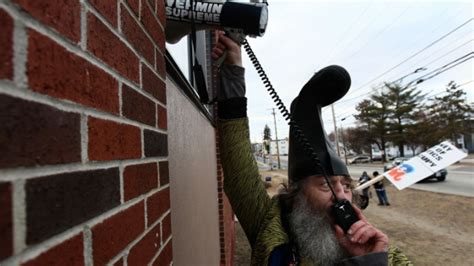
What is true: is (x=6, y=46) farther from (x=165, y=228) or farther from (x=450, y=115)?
(x=450, y=115)

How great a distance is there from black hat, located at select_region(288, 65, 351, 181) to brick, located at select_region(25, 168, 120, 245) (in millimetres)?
1430

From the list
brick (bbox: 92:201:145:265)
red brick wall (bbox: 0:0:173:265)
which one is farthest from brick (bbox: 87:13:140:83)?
brick (bbox: 92:201:145:265)

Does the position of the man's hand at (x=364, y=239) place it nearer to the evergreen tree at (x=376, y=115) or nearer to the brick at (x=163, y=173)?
the brick at (x=163, y=173)

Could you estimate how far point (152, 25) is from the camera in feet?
4.01

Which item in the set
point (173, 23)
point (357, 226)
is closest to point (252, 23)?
point (173, 23)

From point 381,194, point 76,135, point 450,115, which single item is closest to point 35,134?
point 76,135

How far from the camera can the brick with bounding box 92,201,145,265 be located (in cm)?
71

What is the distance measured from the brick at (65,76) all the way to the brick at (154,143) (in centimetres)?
25

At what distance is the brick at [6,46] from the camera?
475mm

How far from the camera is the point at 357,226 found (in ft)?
5.76

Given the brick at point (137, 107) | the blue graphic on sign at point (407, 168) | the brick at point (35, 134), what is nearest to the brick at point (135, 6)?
the brick at point (137, 107)

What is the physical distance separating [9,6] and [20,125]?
0.52 feet

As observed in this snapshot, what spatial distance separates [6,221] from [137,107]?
57 centimetres

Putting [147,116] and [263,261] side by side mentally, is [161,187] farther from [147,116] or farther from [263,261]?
[263,261]
